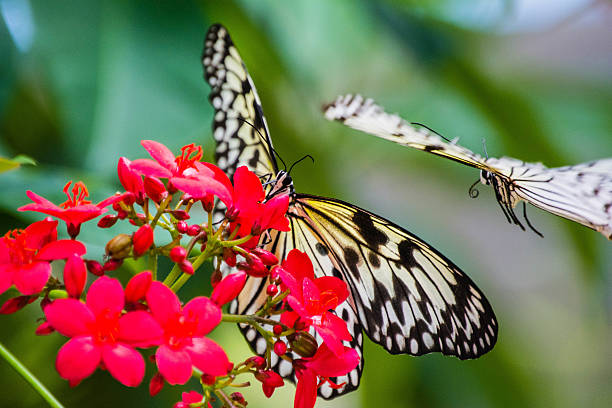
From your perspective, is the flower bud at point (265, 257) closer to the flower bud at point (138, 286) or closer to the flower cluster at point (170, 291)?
the flower cluster at point (170, 291)

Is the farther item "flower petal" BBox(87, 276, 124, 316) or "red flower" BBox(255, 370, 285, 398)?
"red flower" BBox(255, 370, 285, 398)

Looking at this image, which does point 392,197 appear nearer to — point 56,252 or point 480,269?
point 480,269

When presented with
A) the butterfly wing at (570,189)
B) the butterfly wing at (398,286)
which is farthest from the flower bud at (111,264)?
the butterfly wing at (570,189)

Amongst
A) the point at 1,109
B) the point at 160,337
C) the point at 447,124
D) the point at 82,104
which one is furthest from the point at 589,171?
the point at 1,109

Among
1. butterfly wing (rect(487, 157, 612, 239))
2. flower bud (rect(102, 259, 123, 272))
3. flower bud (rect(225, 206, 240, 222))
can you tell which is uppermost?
butterfly wing (rect(487, 157, 612, 239))

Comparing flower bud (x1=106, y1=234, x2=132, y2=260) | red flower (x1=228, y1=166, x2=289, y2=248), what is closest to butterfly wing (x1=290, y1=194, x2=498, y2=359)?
red flower (x1=228, y1=166, x2=289, y2=248)

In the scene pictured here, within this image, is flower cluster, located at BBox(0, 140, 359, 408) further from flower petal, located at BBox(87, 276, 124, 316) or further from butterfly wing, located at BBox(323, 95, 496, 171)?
butterfly wing, located at BBox(323, 95, 496, 171)
